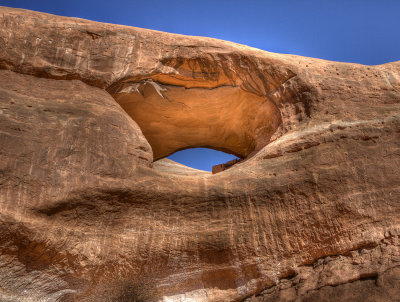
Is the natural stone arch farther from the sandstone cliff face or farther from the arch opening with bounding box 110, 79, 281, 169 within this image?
the sandstone cliff face

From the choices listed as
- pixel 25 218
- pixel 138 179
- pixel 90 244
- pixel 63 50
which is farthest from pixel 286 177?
pixel 63 50

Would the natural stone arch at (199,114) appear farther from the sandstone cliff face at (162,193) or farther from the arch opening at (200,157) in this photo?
the arch opening at (200,157)

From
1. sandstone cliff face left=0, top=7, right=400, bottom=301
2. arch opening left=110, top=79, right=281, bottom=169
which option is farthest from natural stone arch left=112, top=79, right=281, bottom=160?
sandstone cliff face left=0, top=7, right=400, bottom=301

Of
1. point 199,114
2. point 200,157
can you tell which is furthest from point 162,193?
point 200,157

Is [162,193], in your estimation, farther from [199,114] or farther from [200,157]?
[200,157]

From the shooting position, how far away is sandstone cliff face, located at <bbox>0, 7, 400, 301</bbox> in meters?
4.47

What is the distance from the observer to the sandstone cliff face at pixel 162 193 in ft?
14.7

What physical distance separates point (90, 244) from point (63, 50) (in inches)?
135

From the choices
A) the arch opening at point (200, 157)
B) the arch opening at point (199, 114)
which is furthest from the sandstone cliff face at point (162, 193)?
the arch opening at point (200, 157)

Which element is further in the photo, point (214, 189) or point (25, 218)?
point (214, 189)

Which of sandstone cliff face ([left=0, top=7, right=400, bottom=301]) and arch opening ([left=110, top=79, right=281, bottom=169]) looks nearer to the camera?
sandstone cliff face ([left=0, top=7, right=400, bottom=301])

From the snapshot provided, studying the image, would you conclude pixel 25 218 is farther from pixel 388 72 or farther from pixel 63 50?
pixel 388 72

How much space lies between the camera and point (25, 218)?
4340 millimetres

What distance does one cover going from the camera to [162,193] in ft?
16.8
